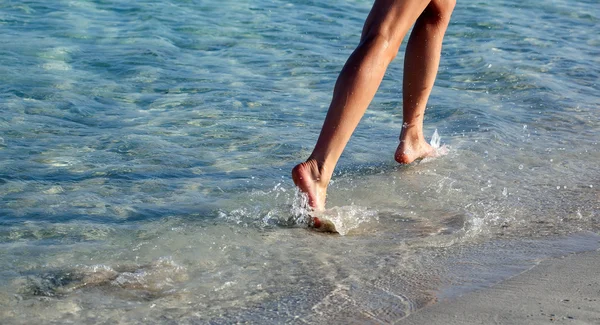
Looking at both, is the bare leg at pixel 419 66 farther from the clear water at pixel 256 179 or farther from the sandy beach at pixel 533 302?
the sandy beach at pixel 533 302

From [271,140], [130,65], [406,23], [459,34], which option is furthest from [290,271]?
[459,34]

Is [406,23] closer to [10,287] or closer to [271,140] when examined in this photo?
[271,140]

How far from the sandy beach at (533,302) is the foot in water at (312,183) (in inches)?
34.3

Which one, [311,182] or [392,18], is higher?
[392,18]

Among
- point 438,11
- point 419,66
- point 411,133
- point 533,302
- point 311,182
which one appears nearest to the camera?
point 533,302

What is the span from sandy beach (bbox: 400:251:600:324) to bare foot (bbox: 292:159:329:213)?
87 centimetres

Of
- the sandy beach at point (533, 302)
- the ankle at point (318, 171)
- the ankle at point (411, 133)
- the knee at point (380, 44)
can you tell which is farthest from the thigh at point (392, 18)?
the sandy beach at point (533, 302)

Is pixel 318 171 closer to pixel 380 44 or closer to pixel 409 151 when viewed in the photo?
pixel 380 44

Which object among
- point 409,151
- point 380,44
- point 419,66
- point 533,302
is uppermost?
point 380,44

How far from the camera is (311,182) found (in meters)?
3.45

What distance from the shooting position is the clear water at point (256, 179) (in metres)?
2.90

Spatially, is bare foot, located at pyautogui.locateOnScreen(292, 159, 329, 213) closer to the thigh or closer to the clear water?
the clear water

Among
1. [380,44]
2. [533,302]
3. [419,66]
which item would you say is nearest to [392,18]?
[380,44]

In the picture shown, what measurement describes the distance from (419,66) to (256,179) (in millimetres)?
951
